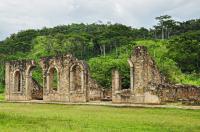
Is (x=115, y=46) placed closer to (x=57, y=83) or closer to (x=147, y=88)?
(x=57, y=83)

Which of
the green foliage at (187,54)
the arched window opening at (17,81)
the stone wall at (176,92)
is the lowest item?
the stone wall at (176,92)

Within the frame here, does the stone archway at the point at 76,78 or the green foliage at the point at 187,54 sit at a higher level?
the green foliage at the point at 187,54

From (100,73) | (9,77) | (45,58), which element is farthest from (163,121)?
(100,73)

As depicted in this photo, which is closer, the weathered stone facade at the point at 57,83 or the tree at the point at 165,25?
the weathered stone facade at the point at 57,83

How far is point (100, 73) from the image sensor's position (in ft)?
148

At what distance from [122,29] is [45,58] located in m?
48.3

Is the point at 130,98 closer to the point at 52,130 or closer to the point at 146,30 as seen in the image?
the point at 52,130

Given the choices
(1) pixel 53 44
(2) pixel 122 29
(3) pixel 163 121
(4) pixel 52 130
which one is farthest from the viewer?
(2) pixel 122 29

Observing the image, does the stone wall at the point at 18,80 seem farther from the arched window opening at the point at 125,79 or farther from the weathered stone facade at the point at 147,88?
the arched window opening at the point at 125,79

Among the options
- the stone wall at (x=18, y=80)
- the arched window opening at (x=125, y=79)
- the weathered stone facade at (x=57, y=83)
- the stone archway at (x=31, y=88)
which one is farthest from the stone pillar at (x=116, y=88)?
the arched window opening at (x=125, y=79)

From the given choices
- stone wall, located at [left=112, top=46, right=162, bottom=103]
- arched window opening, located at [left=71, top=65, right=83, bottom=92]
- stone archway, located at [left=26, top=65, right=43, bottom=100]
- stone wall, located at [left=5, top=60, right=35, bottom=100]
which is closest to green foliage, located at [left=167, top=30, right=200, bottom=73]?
arched window opening, located at [left=71, top=65, right=83, bottom=92]

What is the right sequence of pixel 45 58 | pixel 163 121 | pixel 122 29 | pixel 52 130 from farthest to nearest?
pixel 122 29, pixel 45 58, pixel 163 121, pixel 52 130

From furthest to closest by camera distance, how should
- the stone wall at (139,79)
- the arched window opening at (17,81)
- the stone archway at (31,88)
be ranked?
the arched window opening at (17,81), the stone archway at (31,88), the stone wall at (139,79)

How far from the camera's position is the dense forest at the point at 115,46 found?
157ft
